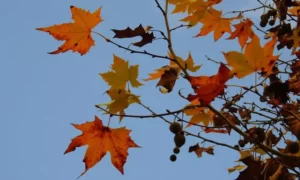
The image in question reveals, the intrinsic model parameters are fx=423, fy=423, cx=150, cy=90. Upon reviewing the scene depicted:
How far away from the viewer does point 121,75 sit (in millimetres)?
1572

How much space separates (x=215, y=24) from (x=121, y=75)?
2.26 ft

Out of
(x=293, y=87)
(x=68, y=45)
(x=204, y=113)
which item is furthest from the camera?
(x=204, y=113)

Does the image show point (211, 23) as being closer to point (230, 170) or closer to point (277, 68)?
point (277, 68)

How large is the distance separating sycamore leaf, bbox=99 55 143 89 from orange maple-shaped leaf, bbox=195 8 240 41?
1.66ft

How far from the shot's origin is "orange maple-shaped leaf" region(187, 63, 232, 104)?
4.20ft

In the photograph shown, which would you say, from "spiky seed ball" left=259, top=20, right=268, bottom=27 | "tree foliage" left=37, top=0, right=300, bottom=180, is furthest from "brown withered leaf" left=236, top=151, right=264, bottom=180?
"spiky seed ball" left=259, top=20, right=268, bottom=27

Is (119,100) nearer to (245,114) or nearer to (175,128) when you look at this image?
(175,128)

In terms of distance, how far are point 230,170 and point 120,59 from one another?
1.10 meters

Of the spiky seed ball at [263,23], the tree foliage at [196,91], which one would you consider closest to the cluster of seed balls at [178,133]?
the tree foliage at [196,91]

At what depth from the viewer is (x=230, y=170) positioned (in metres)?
2.33

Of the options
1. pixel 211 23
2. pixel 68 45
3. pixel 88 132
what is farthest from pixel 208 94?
pixel 211 23

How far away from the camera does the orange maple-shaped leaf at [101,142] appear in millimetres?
1507

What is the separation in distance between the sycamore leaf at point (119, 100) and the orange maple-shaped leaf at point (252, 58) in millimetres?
368

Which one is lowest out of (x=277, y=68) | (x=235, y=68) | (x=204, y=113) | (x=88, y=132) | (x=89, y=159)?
(x=89, y=159)
